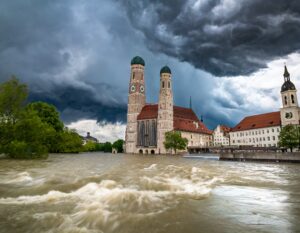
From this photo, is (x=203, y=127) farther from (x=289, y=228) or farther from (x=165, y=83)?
(x=289, y=228)

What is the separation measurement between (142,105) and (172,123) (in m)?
22.1

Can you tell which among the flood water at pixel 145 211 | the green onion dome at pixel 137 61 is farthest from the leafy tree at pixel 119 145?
the flood water at pixel 145 211

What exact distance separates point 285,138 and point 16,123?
46742mm

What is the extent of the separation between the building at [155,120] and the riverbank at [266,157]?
53521 mm

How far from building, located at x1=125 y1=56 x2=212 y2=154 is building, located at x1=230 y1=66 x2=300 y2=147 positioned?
16.4 m

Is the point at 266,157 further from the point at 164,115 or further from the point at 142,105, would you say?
the point at 142,105

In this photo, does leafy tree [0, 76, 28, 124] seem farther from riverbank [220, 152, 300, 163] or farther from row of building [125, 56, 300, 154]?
row of building [125, 56, 300, 154]

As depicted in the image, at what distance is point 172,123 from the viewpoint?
347 feet

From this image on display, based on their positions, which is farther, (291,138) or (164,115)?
(164,115)

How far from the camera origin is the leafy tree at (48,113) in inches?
2313

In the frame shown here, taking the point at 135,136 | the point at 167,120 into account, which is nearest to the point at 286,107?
the point at 167,120

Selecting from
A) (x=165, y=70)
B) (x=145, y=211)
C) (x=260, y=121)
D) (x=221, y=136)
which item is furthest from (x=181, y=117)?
(x=145, y=211)

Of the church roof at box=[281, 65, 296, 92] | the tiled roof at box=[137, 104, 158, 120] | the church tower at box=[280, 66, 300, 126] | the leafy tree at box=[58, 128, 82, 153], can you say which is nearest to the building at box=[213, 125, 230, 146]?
the tiled roof at box=[137, 104, 158, 120]

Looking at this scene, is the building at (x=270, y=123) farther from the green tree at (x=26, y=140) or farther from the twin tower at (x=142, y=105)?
the green tree at (x=26, y=140)
